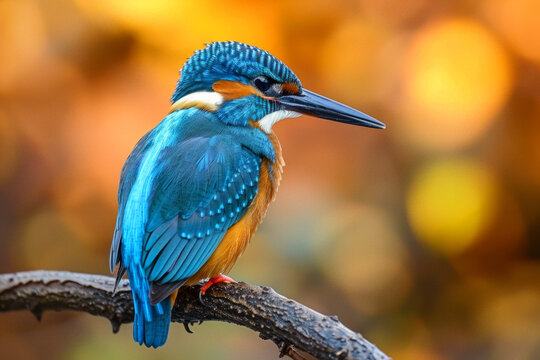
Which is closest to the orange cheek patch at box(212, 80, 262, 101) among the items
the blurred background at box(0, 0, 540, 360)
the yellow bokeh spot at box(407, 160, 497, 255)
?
the blurred background at box(0, 0, 540, 360)

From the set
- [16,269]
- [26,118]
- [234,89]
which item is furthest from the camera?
[26,118]

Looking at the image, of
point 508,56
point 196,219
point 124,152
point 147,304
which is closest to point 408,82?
point 508,56

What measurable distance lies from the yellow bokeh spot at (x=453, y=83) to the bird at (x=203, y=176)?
126 centimetres

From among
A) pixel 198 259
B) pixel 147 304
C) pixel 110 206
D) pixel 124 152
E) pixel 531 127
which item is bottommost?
pixel 147 304

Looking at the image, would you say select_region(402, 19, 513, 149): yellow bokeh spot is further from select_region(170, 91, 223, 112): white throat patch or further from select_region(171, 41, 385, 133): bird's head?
select_region(170, 91, 223, 112): white throat patch

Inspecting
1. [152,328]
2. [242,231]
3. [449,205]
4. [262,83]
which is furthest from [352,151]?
[152,328]

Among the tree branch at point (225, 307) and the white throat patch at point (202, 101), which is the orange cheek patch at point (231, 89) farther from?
the tree branch at point (225, 307)

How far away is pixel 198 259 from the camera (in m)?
1.90

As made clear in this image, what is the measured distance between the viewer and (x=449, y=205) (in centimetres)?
321

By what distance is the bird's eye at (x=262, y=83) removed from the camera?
219 cm

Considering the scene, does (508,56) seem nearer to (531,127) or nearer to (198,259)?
(531,127)

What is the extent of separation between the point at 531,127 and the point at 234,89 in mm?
2001

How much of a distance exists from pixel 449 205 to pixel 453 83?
70 cm

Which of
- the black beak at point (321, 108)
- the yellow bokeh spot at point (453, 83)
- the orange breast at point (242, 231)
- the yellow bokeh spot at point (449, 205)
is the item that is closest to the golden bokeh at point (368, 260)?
the yellow bokeh spot at point (449, 205)
